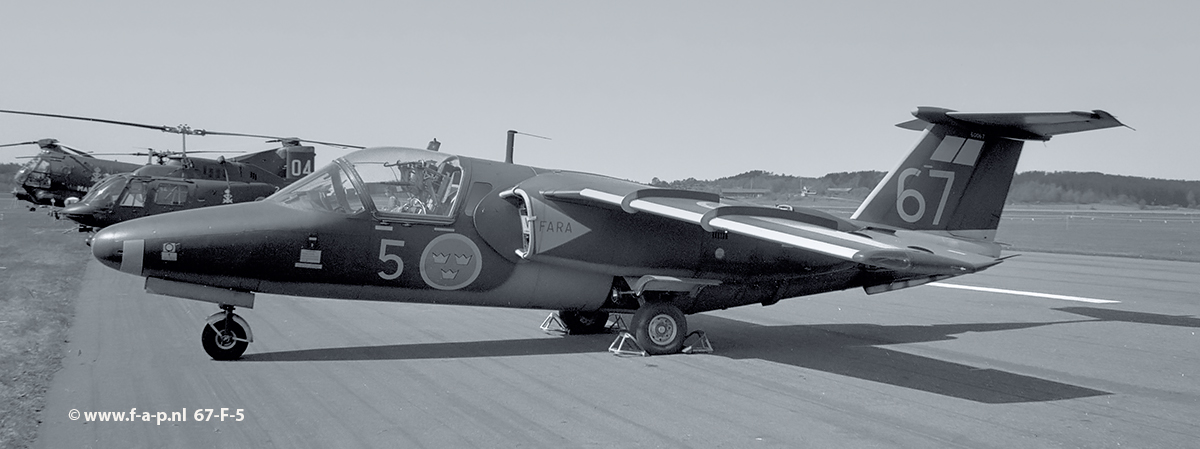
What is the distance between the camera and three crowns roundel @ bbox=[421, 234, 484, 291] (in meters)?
9.62

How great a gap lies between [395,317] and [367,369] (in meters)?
3.92

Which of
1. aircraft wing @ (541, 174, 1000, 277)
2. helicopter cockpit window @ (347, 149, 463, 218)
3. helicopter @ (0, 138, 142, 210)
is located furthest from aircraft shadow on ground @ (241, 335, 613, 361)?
helicopter @ (0, 138, 142, 210)

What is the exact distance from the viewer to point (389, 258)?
948 cm

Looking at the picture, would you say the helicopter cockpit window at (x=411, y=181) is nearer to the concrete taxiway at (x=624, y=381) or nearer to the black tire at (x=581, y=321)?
the concrete taxiway at (x=624, y=381)

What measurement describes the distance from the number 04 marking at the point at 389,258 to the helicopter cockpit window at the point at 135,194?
1906 centimetres

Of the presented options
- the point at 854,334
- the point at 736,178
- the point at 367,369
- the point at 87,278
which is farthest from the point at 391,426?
the point at 736,178

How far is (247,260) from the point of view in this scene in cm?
898

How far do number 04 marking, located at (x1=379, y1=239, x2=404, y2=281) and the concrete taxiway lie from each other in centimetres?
88

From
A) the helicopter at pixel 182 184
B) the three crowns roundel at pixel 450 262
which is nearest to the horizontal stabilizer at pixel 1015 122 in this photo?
the three crowns roundel at pixel 450 262

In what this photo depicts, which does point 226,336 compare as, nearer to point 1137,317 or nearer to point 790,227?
point 790,227

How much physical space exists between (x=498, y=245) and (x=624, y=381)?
8.10ft

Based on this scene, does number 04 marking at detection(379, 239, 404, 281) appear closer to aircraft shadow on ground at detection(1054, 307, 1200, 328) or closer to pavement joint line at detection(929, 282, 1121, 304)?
aircraft shadow on ground at detection(1054, 307, 1200, 328)

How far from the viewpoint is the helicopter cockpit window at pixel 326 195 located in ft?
31.1

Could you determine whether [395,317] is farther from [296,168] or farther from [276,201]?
[296,168]
